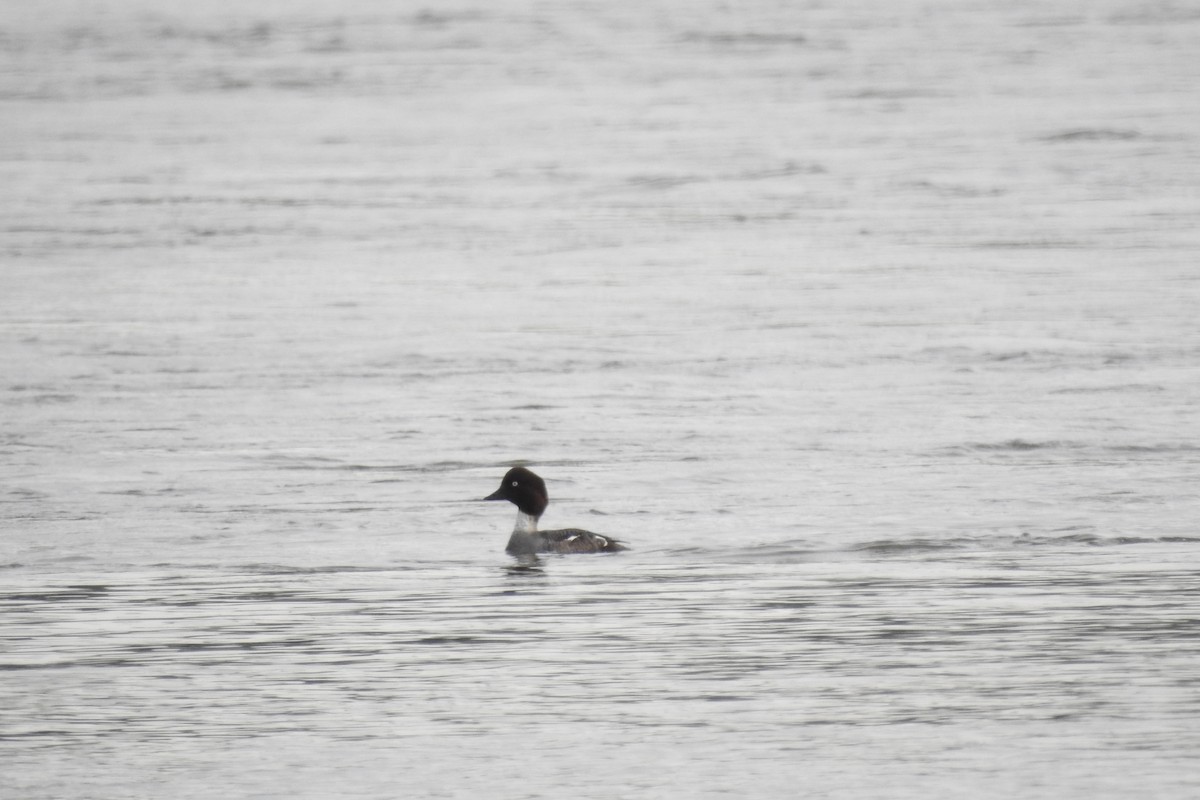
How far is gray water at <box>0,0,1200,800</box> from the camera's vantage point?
717cm

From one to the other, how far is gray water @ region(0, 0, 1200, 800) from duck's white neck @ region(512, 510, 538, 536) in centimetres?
20

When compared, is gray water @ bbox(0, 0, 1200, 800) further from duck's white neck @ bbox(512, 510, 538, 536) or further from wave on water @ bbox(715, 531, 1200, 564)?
duck's white neck @ bbox(512, 510, 538, 536)

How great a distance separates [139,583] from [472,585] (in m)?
1.36

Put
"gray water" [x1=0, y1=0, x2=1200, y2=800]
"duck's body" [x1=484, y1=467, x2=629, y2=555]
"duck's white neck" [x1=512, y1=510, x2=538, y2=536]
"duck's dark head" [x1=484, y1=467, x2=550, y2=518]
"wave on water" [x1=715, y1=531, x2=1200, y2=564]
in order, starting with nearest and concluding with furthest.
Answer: "gray water" [x1=0, y1=0, x2=1200, y2=800]
"wave on water" [x1=715, y1=531, x2=1200, y2=564]
"duck's body" [x1=484, y1=467, x2=629, y2=555]
"duck's white neck" [x1=512, y1=510, x2=538, y2=536]
"duck's dark head" [x1=484, y1=467, x2=550, y2=518]

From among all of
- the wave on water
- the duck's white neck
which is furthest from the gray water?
the duck's white neck

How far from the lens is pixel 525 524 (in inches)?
405

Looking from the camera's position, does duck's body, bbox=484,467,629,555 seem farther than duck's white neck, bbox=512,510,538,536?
No

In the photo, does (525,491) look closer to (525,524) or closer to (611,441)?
(525,524)

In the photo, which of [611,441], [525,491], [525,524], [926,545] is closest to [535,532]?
[525,524]

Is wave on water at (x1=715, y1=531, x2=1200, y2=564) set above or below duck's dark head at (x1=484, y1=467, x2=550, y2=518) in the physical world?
below

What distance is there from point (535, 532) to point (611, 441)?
97.6 inches

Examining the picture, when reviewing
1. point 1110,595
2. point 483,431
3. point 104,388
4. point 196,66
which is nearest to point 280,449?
point 483,431

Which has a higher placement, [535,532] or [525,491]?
[525,491]

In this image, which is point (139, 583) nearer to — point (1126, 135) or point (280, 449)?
point (280, 449)
